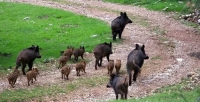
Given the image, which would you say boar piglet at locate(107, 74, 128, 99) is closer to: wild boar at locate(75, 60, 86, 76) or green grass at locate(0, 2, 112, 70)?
wild boar at locate(75, 60, 86, 76)

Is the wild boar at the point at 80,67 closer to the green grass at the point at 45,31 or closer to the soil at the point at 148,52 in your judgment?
the soil at the point at 148,52

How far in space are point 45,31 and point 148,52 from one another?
8.08m

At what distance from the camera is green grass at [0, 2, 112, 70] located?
81.6ft

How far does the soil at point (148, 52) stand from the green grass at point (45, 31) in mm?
1570

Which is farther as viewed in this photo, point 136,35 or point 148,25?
point 148,25

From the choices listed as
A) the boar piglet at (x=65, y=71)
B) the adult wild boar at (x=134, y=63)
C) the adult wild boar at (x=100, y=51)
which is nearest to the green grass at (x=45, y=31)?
the adult wild boar at (x=100, y=51)

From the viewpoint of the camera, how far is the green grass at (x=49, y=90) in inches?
671

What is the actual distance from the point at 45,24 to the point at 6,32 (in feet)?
9.69

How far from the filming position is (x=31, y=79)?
18.5 meters

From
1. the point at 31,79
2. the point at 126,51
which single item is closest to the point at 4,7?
the point at 126,51

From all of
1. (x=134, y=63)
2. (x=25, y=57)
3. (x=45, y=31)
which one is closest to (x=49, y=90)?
(x=25, y=57)

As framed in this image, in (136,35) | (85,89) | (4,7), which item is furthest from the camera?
(4,7)

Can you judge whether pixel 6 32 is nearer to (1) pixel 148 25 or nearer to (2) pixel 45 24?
(2) pixel 45 24

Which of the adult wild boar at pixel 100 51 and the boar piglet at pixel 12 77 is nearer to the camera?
the boar piglet at pixel 12 77
